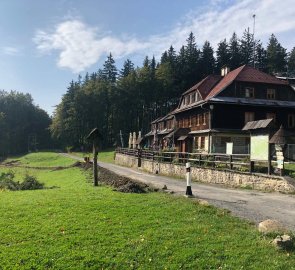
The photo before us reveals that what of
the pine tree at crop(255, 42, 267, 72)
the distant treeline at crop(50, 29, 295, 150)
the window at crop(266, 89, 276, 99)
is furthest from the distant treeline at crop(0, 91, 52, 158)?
the window at crop(266, 89, 276, 99)

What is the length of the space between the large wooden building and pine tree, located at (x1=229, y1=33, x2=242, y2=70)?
43.4m

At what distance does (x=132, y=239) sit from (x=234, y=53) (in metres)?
86.5

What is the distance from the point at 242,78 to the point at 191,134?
835 centimetres

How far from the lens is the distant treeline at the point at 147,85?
270ft

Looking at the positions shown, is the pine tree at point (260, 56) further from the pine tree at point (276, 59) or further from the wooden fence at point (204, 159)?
the wooden fence at point (204, 159)

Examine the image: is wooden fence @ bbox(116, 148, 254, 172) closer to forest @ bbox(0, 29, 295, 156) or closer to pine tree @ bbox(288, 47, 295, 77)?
forest @ bbox(0, 29, 295, 156)

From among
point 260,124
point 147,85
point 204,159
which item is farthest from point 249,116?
point 147,85

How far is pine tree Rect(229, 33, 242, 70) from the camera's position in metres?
87.5

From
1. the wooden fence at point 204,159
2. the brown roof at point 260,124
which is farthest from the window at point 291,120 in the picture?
the brown roof at point 260,124

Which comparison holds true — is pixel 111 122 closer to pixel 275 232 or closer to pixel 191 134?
pixel 191 134

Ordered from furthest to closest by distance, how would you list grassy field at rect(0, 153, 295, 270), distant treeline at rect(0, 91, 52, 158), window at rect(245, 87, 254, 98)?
distant treeline at rect(0, 91, 52, 158) → window at rect(245, 87, 254, 98) → grassy field at rect(0, 153, 295, 270)

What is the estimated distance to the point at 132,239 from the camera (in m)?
8.12

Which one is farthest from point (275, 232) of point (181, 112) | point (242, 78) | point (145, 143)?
point (145, 143)

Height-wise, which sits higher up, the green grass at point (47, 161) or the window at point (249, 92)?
the window at point (249, 92)
